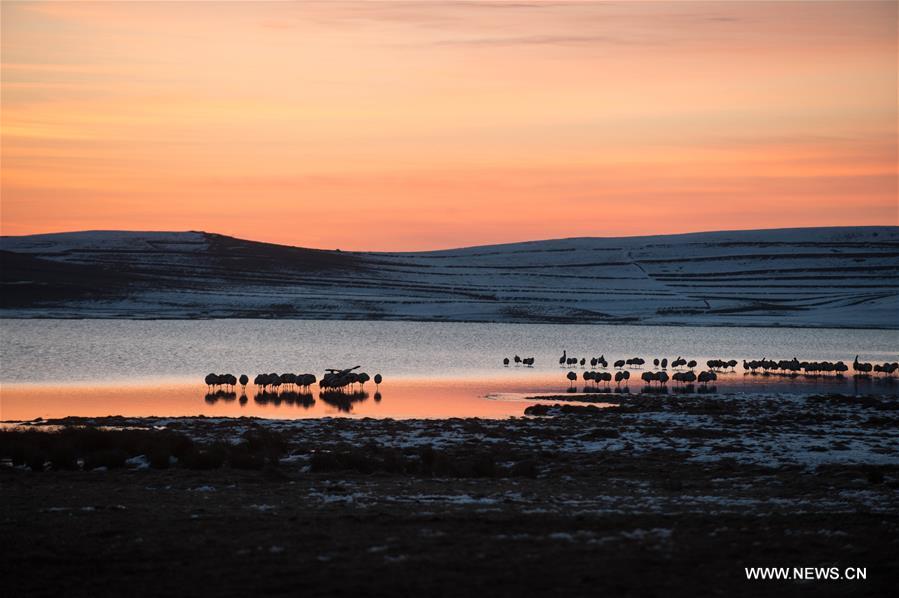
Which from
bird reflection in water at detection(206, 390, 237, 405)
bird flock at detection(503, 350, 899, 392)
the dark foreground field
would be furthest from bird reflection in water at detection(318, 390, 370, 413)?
bird flock at detection(503, 350, 899, 392)

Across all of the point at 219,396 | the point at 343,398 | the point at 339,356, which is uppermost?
the point at 339,356

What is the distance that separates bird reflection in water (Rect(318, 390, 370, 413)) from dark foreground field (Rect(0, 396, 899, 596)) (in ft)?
36.0

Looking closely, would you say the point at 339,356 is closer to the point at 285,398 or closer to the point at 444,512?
the point at 285,398

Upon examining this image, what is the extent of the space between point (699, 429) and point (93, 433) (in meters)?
15.5

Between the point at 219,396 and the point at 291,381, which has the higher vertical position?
the point at 291,381

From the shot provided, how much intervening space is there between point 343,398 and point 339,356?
75.0 ft

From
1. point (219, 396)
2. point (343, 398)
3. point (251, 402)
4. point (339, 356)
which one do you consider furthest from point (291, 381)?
point (339, 356)

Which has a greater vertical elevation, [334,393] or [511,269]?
[511,269]

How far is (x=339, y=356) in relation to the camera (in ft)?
208

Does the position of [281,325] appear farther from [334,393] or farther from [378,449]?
[378,449]

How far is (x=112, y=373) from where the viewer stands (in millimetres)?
46656

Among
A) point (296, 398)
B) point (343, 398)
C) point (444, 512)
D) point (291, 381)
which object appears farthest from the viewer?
point (291, 381)

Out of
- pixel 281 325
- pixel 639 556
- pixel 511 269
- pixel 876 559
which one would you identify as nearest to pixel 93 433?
pixel 639 556

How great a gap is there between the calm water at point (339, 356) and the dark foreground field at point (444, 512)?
9596 millimetres
